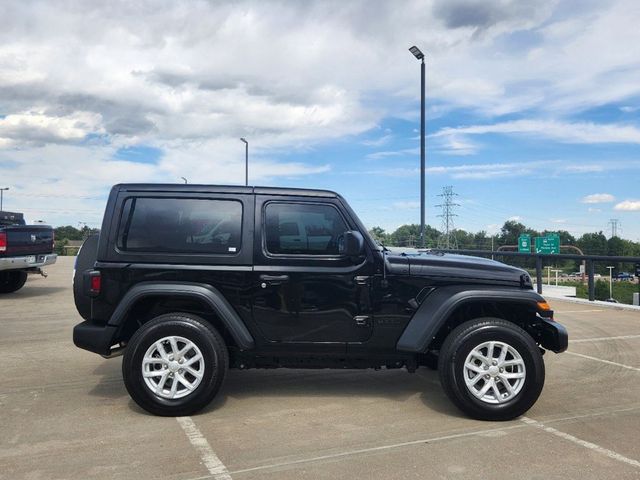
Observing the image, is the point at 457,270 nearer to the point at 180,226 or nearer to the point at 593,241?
the point at 180,226

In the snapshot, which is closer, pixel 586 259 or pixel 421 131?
pixel 586 259

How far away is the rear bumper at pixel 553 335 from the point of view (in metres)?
4.79

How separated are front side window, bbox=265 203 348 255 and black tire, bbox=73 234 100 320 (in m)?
1.55

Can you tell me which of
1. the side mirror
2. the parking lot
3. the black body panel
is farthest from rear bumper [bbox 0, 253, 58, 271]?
the side mirror

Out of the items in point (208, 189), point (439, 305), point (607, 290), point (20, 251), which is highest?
point (208, 189)

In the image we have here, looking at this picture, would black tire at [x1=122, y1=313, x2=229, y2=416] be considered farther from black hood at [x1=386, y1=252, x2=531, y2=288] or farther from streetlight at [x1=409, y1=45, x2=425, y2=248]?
streetlight at [x1=409, y1=45, x2=425, y2=248]

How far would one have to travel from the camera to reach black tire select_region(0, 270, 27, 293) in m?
13.0

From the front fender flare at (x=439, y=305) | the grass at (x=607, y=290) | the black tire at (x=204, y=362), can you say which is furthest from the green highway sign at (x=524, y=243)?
the black tire at (x=204, y=362)

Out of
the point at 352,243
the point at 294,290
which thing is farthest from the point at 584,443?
the point at 294,290

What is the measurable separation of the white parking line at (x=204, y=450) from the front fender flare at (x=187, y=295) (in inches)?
28.2

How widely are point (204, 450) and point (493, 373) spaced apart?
7.51ft

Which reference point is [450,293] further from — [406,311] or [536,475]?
[536,475]

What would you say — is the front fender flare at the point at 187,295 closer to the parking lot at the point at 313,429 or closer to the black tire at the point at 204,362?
the black tire at the point at 204,362

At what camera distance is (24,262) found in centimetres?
1194
